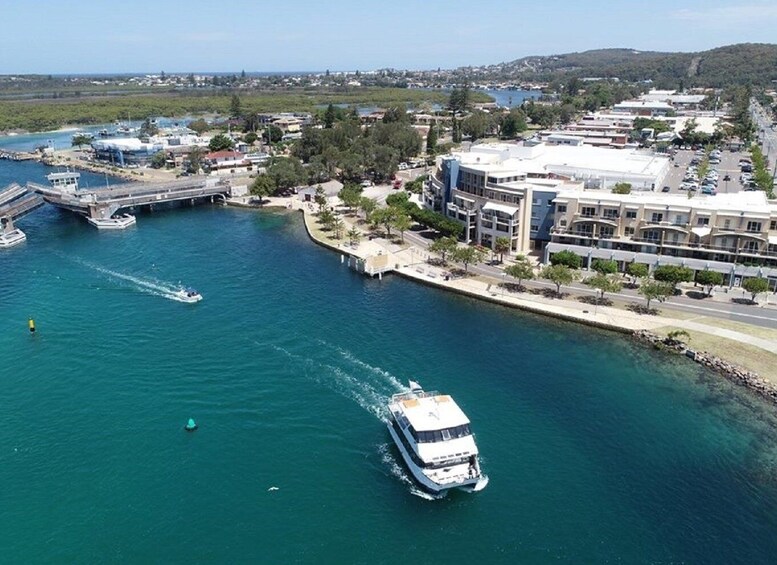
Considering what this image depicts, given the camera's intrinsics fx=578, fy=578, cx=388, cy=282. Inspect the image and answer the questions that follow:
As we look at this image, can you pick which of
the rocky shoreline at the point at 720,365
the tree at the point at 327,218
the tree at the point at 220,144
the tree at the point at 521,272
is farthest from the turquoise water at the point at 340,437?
the tree at the point at 220,144

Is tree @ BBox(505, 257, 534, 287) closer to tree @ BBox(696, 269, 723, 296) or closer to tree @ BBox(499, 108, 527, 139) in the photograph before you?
tree @ BBox(696, 269, 723, 296)

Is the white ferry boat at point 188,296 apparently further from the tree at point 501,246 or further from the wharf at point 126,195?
the wharf at point 126,195

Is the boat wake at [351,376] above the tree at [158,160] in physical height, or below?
→ below

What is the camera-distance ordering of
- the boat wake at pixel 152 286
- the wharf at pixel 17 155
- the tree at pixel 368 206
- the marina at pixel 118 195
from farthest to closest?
the wharf at pixel 17 155
the marina at pixel 118 195
the tree at pixel 368 206
the boat wake at pixel 152 286

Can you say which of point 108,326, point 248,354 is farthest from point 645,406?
point 108,326

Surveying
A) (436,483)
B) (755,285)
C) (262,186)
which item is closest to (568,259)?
(755,285)
